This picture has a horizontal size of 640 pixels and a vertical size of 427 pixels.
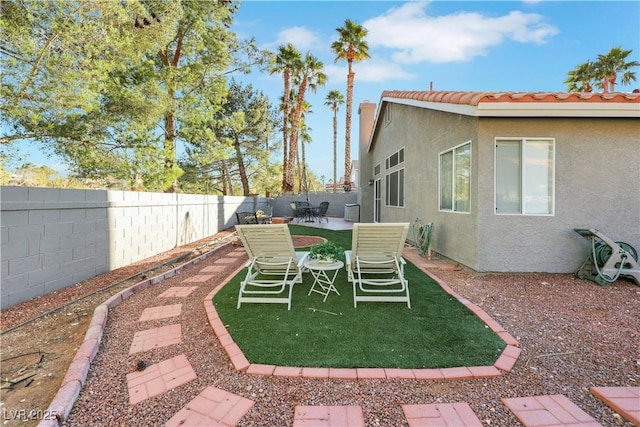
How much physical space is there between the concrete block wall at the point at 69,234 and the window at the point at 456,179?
23.0 feet

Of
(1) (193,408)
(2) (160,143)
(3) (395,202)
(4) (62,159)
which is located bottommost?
(1) (193,408)

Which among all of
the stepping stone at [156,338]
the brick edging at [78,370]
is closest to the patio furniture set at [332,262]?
the stepping stone at [156,338]

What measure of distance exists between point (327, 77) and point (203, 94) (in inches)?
473

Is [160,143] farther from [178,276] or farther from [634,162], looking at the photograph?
[634,162]

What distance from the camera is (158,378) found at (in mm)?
2465

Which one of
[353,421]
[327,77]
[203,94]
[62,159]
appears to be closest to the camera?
[353,421]

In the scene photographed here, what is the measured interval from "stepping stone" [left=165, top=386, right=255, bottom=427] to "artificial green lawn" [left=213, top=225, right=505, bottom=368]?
446mm

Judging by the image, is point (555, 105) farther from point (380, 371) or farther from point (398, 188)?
point (398, 188)

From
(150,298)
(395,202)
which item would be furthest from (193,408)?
(395,202)

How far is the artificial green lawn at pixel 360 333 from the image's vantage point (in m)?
2.63

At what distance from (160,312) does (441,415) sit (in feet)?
11.4

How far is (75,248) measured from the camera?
205 inches

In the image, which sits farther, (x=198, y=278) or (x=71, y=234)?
(x=198, y=278)

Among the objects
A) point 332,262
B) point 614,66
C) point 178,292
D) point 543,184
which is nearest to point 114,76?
point 178,292
